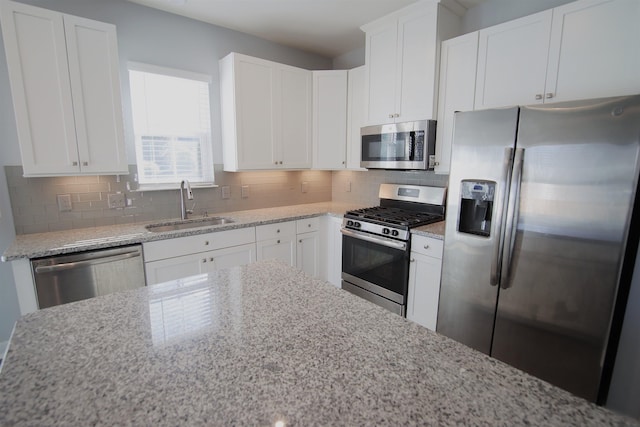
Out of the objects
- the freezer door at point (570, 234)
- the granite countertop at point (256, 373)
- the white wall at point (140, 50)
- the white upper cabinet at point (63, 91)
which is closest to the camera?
the granite countertop at point (256, 373)

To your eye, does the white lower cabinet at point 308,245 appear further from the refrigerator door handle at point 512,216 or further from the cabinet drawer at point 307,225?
the refrigerator door handle at point 512,216

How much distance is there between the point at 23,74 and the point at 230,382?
247 centimetres

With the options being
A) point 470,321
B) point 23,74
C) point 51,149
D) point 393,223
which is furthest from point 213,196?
point 470,321

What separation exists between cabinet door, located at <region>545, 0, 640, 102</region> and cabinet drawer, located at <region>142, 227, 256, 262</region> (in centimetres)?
253

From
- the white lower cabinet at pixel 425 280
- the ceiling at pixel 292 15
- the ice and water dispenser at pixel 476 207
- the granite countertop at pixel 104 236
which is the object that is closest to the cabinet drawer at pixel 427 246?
the white lower cabinet at pixel 425 280

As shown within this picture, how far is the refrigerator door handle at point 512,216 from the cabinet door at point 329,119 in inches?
77.3

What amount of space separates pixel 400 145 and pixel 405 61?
0.74 metres

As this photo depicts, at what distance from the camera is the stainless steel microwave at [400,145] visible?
261 cm

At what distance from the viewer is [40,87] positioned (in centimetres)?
202

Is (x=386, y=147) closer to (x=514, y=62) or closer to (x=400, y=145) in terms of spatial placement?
(x=400, y=145)

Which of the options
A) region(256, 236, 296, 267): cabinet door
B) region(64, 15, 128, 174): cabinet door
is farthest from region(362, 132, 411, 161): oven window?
region(64, 15, 128, 174): cabinet door

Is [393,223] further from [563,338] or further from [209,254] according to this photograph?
[209,254]

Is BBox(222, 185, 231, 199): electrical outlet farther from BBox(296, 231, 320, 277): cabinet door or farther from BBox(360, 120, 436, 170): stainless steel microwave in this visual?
BBox(360, 120, 436, 170): stainless steel microwave

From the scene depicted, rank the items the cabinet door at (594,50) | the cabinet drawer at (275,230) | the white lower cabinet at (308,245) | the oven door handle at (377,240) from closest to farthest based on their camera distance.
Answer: the cabinet door at (594,50) → the oven door handle at (377,240) → the cabinet drawer at (275,230) → the white lower cabinet at (308,245)
